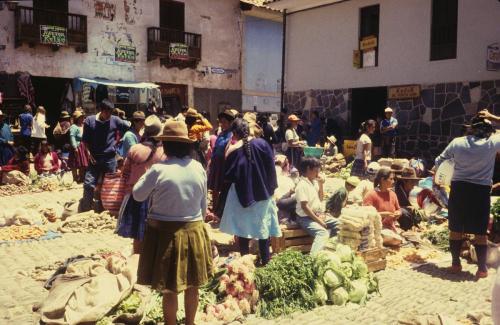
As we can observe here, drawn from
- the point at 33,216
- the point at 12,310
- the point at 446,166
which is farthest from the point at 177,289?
the point at 33,216

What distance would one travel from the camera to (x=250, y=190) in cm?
570

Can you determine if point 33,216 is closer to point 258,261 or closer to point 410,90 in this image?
point 258,261

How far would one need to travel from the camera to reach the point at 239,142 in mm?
5852

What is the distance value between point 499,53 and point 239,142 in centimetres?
1092

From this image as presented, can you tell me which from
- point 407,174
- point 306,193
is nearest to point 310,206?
point 306,193

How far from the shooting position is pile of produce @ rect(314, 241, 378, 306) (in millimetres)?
5156

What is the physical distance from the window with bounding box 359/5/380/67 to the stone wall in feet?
5.68

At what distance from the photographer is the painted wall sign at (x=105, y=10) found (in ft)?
69.6

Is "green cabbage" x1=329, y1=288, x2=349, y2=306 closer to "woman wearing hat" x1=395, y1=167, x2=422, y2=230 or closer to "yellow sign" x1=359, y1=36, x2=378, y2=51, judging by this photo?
"woman wearing hat" x1=395, y1=167, x2=422, y2=230

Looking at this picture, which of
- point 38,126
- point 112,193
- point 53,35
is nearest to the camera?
point 112,193

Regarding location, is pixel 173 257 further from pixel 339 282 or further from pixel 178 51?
pixel 178 51

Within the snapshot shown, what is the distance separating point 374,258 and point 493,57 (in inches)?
398

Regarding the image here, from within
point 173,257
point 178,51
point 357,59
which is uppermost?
point 178,51

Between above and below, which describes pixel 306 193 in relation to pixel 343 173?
above
